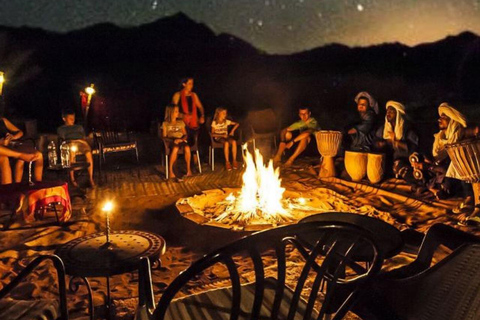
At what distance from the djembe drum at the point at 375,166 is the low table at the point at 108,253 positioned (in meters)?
4.57

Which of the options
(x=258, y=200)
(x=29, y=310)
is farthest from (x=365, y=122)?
(x=29, y=310)

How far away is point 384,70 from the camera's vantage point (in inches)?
668

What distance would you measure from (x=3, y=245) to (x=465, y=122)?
Answer: 5752 millimetres

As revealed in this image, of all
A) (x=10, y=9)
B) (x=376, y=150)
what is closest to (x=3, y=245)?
(x=376, y=150)

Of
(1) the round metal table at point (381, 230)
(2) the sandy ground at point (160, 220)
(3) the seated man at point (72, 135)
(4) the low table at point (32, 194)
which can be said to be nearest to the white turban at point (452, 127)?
(2) the sandy ground at point (160, 220)

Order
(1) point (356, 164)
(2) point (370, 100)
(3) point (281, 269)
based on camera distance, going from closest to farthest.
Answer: (3) point (281, 269) < (1) point (356, 164) < (2) point (370, 100)

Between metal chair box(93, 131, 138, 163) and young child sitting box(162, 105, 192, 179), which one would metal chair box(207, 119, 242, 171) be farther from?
metal chair box(93, 131, 138, 163)

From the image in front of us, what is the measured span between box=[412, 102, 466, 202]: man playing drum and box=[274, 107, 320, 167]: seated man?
248 centimetres

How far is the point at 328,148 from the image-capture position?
22.5ft

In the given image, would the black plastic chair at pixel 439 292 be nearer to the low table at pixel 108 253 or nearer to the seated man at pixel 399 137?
the low table at pixel 108 253

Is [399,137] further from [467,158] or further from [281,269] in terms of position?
[281,269]

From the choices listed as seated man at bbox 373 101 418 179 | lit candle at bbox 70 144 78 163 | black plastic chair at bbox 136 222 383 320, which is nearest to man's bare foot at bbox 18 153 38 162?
lit candle at bbox 70 144 78 163

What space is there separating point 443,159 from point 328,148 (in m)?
1.97

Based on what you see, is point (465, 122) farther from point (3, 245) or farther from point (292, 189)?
point (3, 245)
